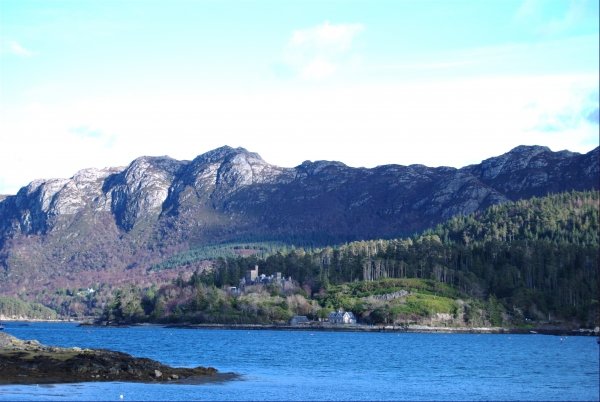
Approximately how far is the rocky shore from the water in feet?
9.60

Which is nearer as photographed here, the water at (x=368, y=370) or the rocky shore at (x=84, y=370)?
the water at (x=368, y=370)

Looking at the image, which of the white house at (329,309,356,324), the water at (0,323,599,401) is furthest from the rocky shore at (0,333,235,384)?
the white house at (329,309,356,324)

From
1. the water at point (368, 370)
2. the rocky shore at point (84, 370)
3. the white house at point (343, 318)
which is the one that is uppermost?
the white house at point (343, 318)

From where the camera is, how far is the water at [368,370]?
71.4 metres

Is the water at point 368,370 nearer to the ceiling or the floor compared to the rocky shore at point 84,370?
nearer to the floor

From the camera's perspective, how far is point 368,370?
98250 millimetres

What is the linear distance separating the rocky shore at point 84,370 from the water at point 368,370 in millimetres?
2925

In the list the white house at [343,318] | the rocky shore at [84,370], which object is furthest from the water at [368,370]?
the white house at [343,318]

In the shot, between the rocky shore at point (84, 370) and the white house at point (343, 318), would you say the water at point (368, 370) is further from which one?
the white house at point (343, 318)

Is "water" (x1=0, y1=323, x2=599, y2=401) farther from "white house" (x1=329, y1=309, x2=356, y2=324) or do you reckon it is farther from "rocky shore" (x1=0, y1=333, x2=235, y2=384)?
"white house" (x1=329, y1=309, x2=356, y2=324)

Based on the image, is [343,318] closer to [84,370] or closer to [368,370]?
[368,370]

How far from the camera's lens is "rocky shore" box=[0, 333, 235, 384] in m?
75.8

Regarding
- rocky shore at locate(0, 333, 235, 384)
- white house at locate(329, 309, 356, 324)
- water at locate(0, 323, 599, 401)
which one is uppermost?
white house at locate(329, 309, 356, 324)

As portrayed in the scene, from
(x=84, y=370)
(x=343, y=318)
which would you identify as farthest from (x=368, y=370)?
(x=343, y=318)
